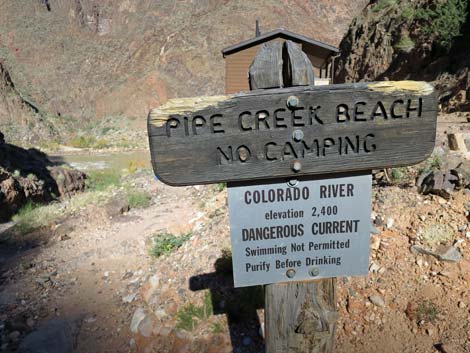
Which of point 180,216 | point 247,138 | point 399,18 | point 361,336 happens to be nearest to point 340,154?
point 247,138

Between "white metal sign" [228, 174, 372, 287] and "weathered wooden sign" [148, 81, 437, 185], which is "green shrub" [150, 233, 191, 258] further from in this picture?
"weathered wooden sign" [148, 81, 437, 185]

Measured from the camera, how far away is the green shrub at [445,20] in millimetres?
11180

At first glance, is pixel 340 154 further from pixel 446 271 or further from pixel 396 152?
pixel 446 271

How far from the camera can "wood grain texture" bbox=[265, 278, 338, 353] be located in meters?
1.61

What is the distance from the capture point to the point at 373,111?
134 cm

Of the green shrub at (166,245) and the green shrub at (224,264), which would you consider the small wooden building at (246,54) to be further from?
the green shrub at (224,264)

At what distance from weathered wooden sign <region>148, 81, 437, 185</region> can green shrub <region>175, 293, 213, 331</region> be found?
2.24 metres

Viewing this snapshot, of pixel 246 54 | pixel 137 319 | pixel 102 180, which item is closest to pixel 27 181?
pixel 102 180

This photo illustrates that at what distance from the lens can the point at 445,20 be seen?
11492 millimetres

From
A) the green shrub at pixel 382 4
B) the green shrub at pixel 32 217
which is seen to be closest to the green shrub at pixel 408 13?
the green shrub at pixel 382 4

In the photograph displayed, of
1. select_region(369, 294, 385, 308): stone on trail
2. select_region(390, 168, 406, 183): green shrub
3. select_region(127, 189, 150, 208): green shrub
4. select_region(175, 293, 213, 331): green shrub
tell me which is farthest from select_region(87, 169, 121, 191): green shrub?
select_region(369, 294, 385, 308): stone on trail

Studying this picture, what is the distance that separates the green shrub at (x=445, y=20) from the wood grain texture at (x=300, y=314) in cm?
1253

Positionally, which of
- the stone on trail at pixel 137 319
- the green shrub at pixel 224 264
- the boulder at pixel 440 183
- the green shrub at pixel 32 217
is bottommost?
the stone on trail at pixel 137 319

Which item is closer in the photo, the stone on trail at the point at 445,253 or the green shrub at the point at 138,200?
the stone on trail at the point at 445,253
